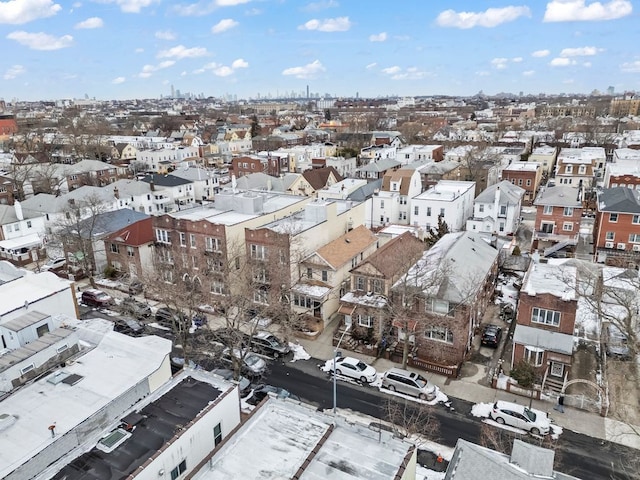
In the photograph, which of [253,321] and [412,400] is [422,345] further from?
[253,321]

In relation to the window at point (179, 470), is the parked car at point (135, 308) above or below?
below

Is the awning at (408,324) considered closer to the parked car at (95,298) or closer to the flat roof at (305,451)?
the flat roof at (305,451)

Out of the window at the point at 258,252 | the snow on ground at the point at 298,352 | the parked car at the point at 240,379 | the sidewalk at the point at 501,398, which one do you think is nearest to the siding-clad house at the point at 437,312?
the sidewalk at the point at 501,398

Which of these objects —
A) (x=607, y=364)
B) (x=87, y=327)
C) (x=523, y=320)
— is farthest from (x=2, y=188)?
(x=607, y=364)

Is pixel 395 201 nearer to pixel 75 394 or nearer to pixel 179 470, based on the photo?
pixel 75 394

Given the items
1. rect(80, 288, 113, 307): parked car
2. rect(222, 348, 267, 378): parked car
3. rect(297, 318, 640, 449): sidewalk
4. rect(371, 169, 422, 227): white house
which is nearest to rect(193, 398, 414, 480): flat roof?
rect(222, 348, 267, 378): parked car

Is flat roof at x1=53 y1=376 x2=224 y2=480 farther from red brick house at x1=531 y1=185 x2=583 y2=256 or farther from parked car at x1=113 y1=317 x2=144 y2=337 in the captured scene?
red brick house at x1=531 y1=185 x2=583 y2=256
